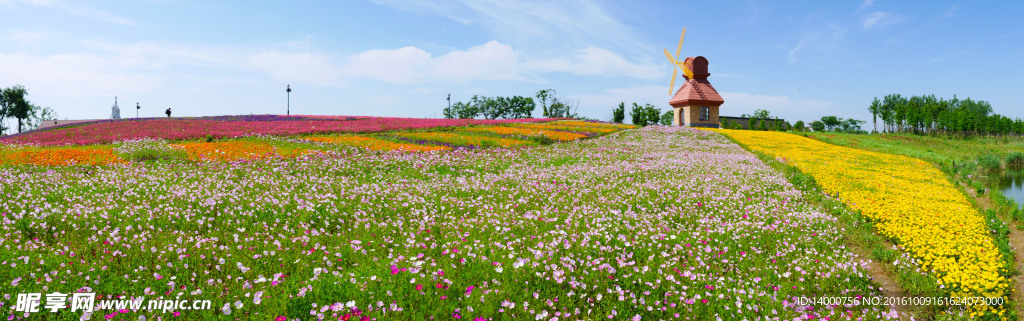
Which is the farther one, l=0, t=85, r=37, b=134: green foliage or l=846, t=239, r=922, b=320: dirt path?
l=0, t=85, r=37, b=134: green foliage

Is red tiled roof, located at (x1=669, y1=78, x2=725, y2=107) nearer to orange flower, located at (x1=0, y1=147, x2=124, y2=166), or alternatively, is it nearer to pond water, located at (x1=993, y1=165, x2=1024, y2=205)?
pond water, located at (x1=993, y1=165, x2=1024, y2=205)

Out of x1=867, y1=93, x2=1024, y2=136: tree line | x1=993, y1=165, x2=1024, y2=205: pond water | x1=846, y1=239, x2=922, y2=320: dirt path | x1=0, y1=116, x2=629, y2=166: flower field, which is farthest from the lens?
x1=867, y1=93, x2=1024, y2=136: tree line

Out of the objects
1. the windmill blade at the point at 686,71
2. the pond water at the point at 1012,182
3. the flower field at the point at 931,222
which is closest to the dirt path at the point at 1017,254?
the flower field at the point at 931,222

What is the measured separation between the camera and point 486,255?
7094mm

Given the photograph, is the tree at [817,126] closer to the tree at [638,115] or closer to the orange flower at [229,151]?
the tree at [638,115]

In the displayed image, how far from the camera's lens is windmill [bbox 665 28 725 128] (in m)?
54.3

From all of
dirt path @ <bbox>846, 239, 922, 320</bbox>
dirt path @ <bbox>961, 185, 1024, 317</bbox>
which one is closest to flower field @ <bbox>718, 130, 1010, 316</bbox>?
dirt path @ <bbox>961, 185, 1024, 317</bbox>

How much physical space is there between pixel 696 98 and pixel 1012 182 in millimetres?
29203

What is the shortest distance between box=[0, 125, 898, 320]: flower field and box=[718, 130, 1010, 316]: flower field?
4.13 ft

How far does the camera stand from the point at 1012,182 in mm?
26656

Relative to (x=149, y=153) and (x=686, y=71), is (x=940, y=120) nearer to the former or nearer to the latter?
(x=686, y=71)

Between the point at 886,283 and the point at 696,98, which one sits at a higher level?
the point at 696,98

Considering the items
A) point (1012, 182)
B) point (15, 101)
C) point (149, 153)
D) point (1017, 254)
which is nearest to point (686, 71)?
point (1012, 182)

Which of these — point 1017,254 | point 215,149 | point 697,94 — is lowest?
point 1017,254
